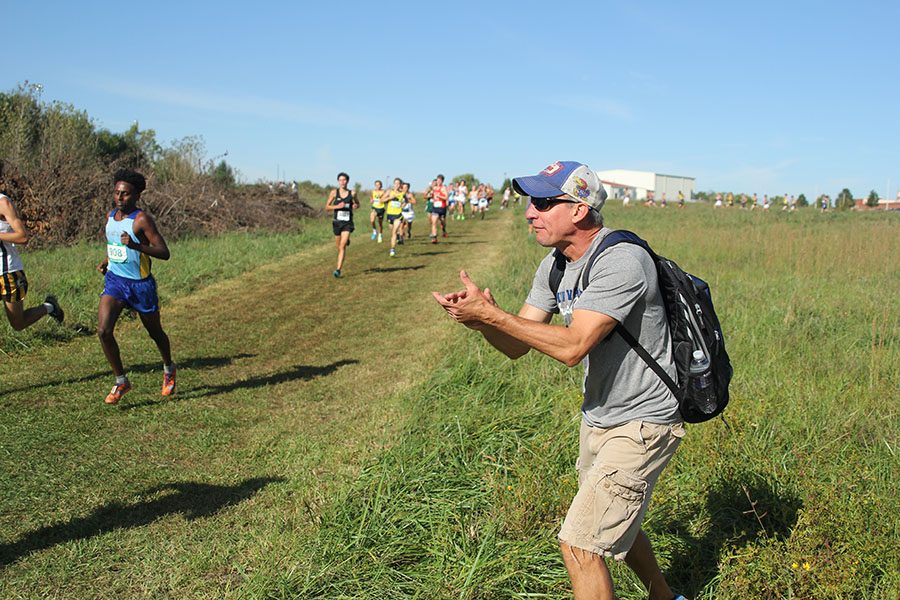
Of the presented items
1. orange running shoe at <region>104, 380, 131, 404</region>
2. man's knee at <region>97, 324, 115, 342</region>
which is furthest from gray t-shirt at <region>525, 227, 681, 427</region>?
orange running shoe at <region>104, 380, 131, 404</region>

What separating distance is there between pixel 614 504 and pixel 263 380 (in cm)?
545

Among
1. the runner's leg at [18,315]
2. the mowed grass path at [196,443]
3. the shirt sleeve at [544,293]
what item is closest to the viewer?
the shirt sleeve at [544,293]

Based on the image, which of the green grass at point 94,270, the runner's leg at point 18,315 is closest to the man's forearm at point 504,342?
the runner's leg at point 18,315

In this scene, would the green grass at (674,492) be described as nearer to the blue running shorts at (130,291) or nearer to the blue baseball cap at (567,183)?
the blue baseball cap at (567,183)

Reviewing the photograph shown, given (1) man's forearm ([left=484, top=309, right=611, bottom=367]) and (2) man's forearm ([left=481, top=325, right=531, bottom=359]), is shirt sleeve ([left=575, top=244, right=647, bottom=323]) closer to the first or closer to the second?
(1) man's forearm ([left=484, top=309, right=611, bottom=367])

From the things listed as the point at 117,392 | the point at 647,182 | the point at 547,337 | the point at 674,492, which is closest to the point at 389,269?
the point at 117,392

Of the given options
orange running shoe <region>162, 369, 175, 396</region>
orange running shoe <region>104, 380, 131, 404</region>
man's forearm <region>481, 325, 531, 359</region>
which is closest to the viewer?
man's forearm <region>481, 325, 531, 359</region>

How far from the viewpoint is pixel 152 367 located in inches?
306

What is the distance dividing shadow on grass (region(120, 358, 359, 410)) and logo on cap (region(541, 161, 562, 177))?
4850 millimetres

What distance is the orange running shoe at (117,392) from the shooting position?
253 inches

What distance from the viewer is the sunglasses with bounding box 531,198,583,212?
9.79 feet

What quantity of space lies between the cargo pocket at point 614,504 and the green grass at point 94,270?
7.31 m

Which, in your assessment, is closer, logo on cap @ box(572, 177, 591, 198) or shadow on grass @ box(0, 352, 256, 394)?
logo on cap @ box(572, 177, 591, 198)

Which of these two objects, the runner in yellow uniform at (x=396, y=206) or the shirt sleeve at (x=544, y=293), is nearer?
the shirt sleeve at (x=544, y=293)
